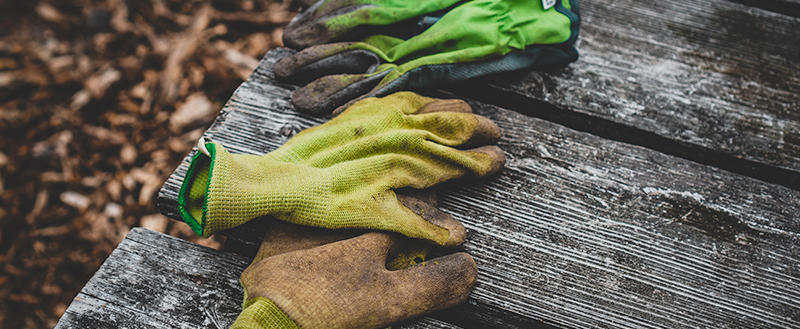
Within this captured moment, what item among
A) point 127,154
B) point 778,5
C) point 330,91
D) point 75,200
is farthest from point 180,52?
point 778,5

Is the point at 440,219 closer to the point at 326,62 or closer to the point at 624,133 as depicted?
the point at 326,62

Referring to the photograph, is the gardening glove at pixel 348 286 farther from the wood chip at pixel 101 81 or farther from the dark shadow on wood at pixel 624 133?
the wood chip at pixel 101 81

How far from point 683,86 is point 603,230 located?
730 millimetres

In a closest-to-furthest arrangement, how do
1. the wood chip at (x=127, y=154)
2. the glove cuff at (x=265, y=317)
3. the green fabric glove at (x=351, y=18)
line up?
the glove cuff at (x=265, y=317)
the green fabric glove at (x=351, y=18)
the wood chip at (x=127, y=154)

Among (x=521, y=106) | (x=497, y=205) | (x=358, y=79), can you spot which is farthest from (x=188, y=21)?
(x=497, y=205)

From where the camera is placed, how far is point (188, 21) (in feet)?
9.39

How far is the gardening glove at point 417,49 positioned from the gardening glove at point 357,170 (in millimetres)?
98

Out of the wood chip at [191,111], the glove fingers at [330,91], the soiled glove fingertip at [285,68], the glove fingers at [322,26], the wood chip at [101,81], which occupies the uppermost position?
the glove fingers at [322,26]

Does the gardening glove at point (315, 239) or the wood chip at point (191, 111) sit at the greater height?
the gardening glove at point (315, 239)

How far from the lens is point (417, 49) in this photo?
1.35m

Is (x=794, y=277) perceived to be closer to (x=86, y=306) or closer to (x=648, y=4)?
(x=648, y=4)

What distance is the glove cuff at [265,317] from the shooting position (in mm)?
771

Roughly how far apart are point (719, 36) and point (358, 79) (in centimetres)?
144

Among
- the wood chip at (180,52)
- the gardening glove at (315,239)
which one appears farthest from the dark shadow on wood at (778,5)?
the wood chip at (180,52)
